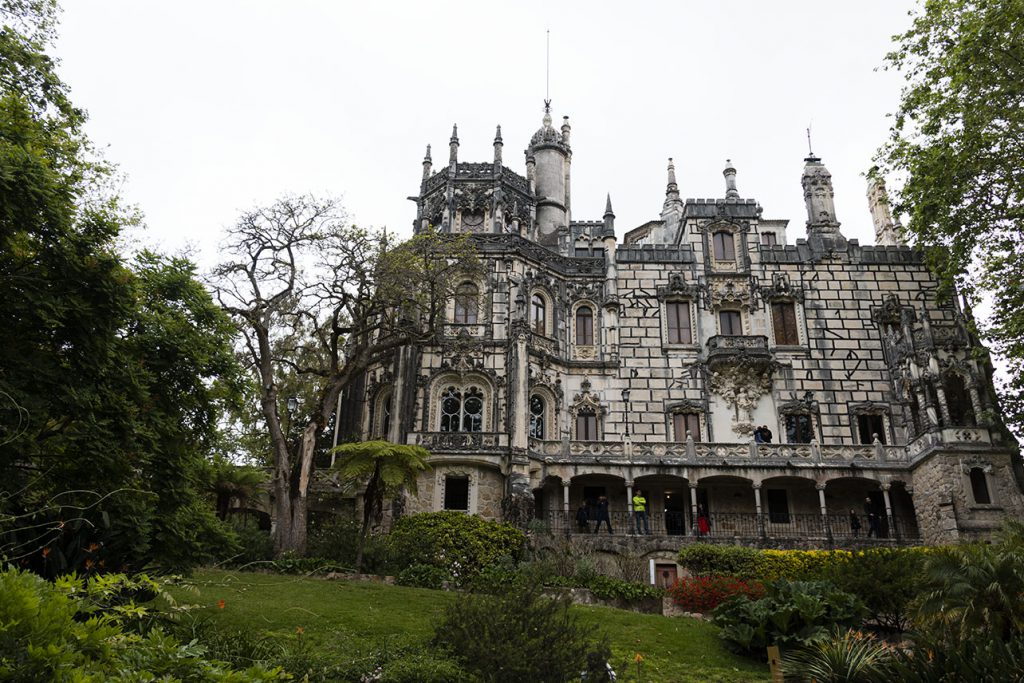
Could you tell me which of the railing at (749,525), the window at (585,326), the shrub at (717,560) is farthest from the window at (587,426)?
the shrub at (717,560)

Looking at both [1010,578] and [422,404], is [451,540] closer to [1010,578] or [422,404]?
[422,404]

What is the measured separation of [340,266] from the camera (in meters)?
26.4

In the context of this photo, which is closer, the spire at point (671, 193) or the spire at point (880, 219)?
the spire at point (880, 219)

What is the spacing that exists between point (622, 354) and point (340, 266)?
1319 centimetres

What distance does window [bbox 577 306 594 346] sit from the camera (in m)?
34.5

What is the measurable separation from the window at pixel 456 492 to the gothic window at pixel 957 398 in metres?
18.6

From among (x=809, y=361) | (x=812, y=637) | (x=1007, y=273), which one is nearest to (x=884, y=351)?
(x=809, y=361)

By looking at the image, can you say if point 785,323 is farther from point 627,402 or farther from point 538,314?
point 538,314

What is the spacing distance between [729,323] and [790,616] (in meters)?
21.9

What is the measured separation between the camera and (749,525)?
29.7m

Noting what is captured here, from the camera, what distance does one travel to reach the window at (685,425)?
3244 centimetres

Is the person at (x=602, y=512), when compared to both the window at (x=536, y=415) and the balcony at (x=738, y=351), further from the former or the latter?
the balcony at (x=738, y=351)

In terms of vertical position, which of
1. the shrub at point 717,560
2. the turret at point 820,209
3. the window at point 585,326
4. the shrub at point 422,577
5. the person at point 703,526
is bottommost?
the shrub at point 422,577

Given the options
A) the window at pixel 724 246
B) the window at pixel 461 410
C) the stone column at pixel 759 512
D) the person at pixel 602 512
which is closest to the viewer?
the person at pixel 602 512
